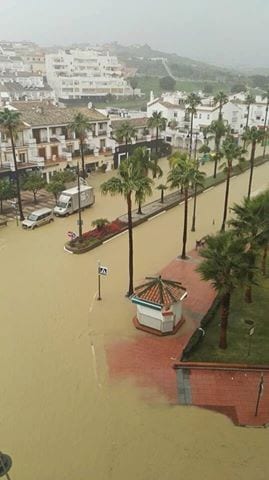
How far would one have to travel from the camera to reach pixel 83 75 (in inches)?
6166

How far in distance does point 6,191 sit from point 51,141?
1449 centimetres

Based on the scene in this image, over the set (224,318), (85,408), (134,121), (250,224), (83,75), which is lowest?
(85,408)

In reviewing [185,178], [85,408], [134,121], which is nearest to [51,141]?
[134,121]

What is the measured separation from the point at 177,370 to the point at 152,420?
3.55 m

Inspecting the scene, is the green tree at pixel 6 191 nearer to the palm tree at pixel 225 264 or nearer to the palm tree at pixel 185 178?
the palm tree at pixel 185 178

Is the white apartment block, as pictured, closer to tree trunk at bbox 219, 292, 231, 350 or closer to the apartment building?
the apartment building

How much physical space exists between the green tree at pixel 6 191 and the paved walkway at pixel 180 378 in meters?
25.9

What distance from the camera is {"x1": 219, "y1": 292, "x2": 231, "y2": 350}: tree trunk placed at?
2200cm

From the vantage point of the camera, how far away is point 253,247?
962 inches

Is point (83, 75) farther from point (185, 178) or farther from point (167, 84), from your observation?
point (185, 178)

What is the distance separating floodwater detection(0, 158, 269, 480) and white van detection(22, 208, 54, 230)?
30.0ft

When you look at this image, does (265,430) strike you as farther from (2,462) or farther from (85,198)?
(85,198)

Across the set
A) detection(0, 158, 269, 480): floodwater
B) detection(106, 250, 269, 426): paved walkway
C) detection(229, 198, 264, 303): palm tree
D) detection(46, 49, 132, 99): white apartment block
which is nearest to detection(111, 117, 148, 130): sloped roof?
detection(0, 158, 269, 480): floodwater

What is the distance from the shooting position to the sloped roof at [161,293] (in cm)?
2433
